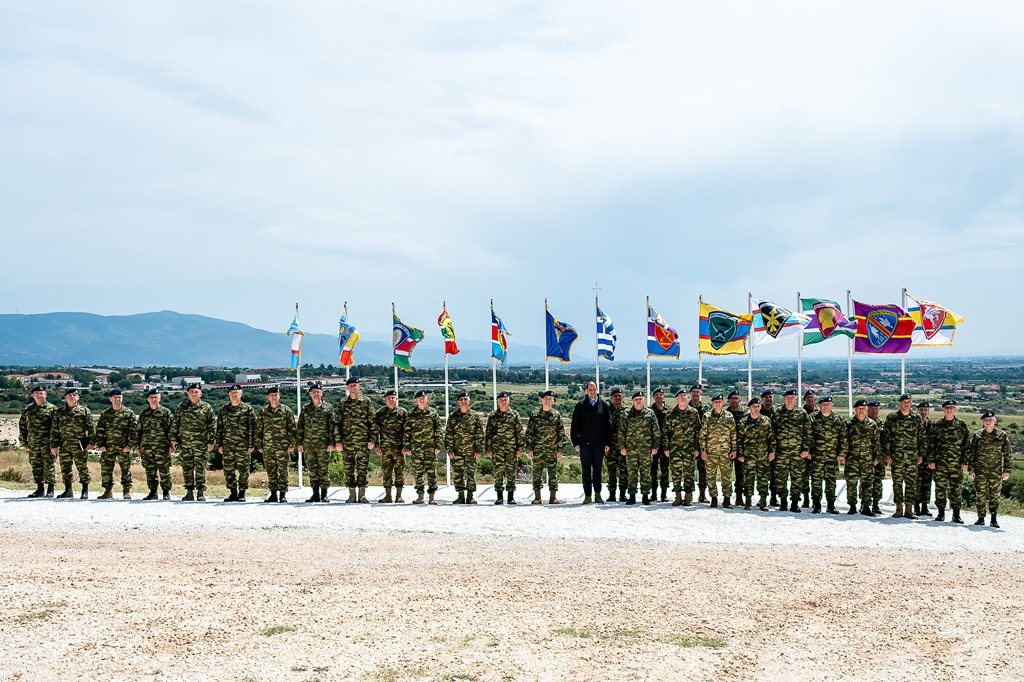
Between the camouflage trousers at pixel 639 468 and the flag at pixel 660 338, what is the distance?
357 cm

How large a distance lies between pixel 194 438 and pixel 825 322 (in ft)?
42.6

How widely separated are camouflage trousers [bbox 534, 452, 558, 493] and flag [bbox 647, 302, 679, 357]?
410 cm

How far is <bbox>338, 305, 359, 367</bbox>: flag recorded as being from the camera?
52.4ft

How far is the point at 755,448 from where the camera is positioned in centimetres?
1292

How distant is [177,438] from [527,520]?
699cm

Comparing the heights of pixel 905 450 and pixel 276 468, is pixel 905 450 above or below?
above

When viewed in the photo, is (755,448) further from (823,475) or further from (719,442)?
(823,475)

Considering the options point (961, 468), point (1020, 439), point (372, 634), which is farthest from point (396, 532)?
point (1020, 439)

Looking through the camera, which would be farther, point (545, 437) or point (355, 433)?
point (355, 433)

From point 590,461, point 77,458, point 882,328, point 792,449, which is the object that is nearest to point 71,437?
point 77,458

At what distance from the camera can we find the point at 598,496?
13867mm

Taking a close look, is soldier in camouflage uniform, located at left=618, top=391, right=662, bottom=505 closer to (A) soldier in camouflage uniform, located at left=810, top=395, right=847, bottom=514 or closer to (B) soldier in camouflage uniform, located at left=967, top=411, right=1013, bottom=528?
(A) soldier in camouflage uniform, located at left=810, top=395, right=847, bottom=514

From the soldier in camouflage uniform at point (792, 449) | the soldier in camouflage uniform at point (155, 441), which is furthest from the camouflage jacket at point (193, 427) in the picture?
the soldier in camouflage uniform at point (792, 449)

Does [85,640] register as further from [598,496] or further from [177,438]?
[598,496]
